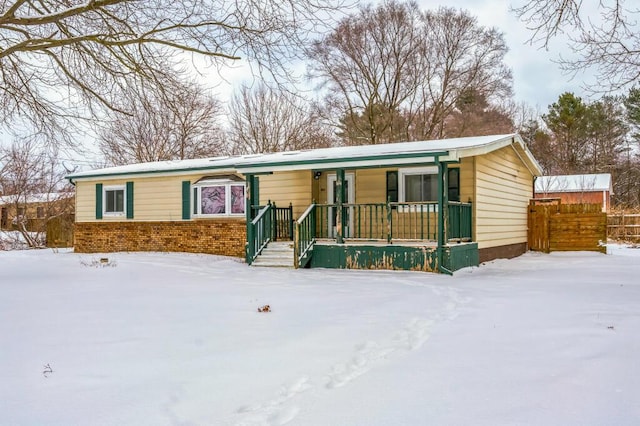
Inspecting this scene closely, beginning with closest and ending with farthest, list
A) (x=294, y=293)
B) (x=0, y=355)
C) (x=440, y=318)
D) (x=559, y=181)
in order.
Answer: (x=0, y=355), (x=440, y=318), (x=294, y=293), (x=559, y=181)

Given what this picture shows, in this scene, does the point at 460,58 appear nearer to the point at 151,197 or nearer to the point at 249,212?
the point at 151,197

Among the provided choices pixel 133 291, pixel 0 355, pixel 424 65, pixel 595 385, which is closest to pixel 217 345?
pixel 0 355

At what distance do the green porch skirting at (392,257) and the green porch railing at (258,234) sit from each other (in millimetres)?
1403

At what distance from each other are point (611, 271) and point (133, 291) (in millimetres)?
9055

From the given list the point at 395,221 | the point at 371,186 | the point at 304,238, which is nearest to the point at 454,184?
the point at 395,221

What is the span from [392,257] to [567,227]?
740 centimetres

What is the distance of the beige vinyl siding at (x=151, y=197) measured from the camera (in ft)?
54.5

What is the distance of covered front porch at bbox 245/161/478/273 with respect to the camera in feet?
37.2

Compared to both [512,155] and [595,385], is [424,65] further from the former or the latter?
[595,385]

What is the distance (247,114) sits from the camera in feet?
102

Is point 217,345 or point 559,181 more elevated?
point 559,181

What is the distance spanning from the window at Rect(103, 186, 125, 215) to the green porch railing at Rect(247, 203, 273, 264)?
21.0ft

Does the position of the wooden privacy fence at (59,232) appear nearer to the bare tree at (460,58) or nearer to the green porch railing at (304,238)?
the green porch railing at (304,238)

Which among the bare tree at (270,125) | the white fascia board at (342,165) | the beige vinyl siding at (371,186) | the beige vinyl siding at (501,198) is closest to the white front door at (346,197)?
the beige vinyl siding at (371,186)
